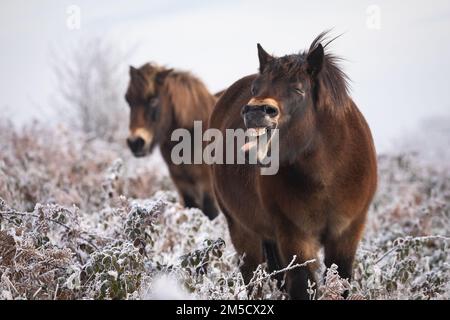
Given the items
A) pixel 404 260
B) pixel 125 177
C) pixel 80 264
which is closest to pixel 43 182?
pixel 125 177

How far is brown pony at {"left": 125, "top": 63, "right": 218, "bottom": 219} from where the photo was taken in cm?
820

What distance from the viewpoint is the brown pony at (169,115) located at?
820cm

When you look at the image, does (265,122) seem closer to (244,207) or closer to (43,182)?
(244,207)

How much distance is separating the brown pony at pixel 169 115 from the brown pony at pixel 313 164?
3.88 meters

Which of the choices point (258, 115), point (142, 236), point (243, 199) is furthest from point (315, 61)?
point (142, 236)

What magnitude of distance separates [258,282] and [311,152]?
0.83 meters

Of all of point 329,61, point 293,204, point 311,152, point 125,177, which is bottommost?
point 125,177

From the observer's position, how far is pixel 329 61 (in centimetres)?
425

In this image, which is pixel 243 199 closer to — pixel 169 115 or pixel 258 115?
pixel 258 115

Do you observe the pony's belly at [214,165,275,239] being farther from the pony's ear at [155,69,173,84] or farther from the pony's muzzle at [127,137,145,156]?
the pony's ear at [155,69,173,84]

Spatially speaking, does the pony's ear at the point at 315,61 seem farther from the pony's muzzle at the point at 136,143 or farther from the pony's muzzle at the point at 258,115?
the pony's muzzle at the point at 136,143

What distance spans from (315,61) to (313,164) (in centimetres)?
61

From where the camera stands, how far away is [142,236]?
4711 mm

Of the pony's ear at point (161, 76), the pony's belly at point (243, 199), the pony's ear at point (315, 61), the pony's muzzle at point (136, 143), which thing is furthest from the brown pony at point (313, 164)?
the pony's ear at point (161, 76)
